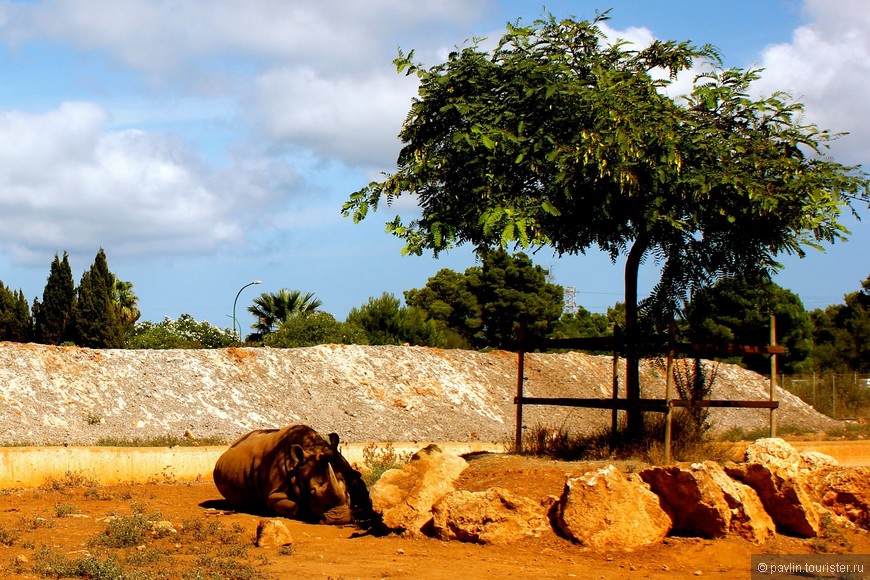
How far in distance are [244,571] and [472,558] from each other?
84.3 inches

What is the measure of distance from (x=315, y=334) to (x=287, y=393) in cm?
1127

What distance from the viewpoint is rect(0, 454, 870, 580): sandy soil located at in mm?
8086

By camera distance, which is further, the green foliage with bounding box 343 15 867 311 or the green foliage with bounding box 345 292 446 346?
the green foliage with bounding box 345 292 446 346

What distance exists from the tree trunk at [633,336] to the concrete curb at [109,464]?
4.12 m

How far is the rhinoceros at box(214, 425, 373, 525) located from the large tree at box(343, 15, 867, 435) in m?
2.90

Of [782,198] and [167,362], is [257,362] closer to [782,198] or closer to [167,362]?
[167,362]

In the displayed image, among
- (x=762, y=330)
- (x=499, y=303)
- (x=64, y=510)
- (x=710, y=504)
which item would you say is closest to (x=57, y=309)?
(x=499, y=303)

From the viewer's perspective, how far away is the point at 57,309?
5247 cm

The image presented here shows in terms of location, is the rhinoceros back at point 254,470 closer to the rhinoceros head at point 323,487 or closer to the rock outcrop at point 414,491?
the rhinoceros head at point 323,487

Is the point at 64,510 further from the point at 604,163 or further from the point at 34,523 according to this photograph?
the point at 604,163

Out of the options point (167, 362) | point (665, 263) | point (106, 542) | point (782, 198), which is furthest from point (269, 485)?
point (167, 362)

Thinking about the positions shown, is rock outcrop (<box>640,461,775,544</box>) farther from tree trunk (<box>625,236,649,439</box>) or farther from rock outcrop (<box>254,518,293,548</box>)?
rock outcrop (<box>254,518,293,548</box>)

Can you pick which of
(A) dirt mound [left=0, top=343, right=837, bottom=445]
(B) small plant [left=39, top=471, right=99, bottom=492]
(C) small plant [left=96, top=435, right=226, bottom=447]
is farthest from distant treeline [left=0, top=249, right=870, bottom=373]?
(B) small plant [left=39, top=471, right=99, bottom=492]

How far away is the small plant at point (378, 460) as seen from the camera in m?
13.8
